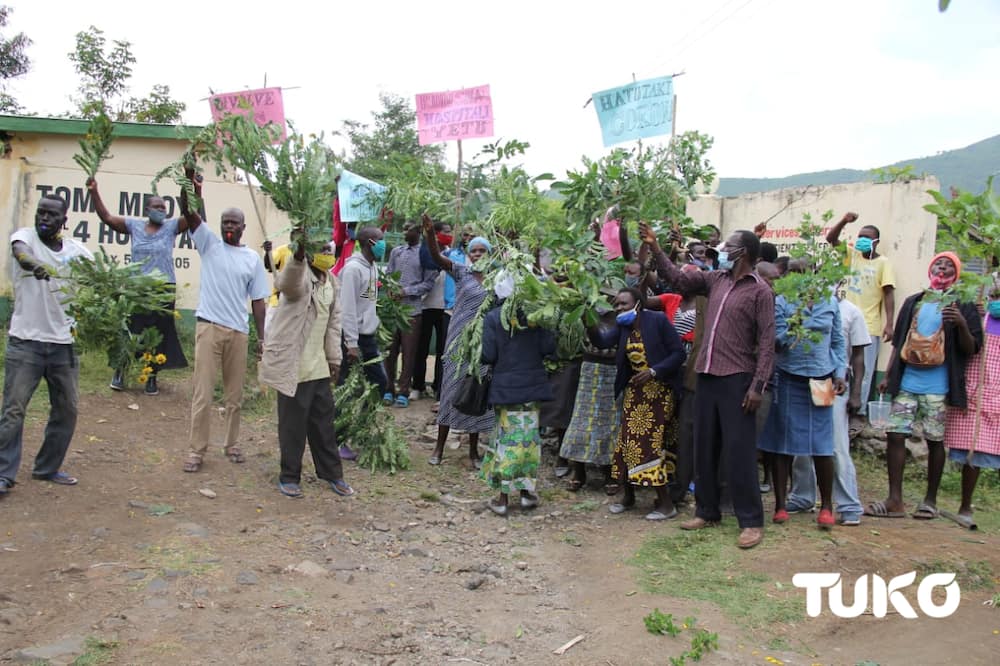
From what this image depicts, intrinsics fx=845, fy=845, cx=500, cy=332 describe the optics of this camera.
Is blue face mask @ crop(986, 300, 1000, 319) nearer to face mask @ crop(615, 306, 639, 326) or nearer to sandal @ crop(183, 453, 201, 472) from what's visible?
face mask @ crop(615, 306, 639, 326)

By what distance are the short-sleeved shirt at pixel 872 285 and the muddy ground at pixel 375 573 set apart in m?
2.60

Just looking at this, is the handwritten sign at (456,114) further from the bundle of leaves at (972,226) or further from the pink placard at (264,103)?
the bundle of leaves at (972,226)

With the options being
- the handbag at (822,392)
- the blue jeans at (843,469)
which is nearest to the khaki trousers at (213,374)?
the handbag at (822,392)

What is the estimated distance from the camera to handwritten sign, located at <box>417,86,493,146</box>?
852cm

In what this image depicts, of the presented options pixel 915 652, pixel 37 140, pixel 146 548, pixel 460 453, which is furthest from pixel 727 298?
pixel 37 140

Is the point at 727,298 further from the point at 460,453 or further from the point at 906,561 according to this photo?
the point at 460,453

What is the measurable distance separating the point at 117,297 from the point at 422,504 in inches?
105

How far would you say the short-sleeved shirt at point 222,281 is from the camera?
6.39m

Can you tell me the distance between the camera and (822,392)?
5.69 meters

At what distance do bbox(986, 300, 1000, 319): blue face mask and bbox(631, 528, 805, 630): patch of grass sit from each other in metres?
2.36

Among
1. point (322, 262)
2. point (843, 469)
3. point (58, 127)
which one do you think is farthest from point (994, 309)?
point (58, 127)

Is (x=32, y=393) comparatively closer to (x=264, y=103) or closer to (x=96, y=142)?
(x=96, y=142)

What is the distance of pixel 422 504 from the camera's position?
21.2 ft

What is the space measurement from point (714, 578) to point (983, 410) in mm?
2443
